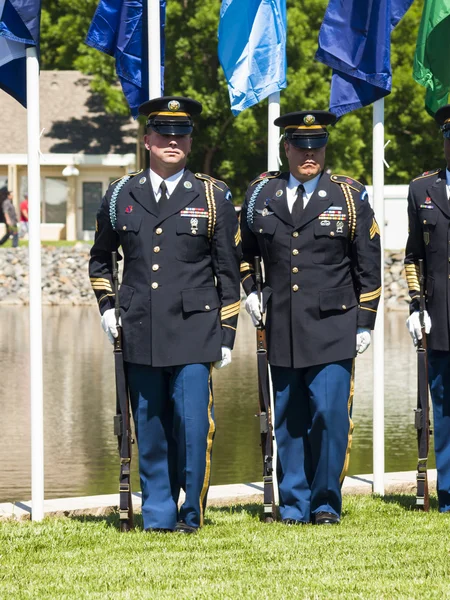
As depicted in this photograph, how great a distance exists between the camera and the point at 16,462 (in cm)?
1095

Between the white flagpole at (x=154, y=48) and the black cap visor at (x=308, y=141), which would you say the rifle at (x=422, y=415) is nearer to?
the black cap visor at (x=308, y=141)

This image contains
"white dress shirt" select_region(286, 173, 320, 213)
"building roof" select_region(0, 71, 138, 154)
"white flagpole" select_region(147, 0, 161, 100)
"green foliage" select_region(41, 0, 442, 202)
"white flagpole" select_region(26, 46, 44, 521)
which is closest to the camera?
"white dress shirt" select_region(286, 173, 320, 213)

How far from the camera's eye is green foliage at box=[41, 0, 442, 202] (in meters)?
39.3

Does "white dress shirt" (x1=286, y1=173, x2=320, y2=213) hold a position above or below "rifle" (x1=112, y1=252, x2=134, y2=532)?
above

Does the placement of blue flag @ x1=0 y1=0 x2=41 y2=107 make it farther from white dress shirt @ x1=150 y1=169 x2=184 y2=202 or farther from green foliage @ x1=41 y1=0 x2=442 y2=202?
green foliage @ x1=41 y1=0 x2=442 y2=202

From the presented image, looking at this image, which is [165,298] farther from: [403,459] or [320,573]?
[403,459]

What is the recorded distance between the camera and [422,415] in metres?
7.57

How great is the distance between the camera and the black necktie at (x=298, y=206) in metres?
7.32

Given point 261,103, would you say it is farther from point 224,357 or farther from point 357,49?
point 224,357

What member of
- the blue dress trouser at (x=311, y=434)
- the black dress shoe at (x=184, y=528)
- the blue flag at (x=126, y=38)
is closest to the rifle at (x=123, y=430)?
the black dress shoe at (x=184, y=528)

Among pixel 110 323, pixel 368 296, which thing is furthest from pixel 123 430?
pixel 368 296

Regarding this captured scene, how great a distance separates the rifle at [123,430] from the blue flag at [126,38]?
2.18m

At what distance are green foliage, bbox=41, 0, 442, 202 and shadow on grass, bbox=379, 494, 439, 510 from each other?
1164 inches

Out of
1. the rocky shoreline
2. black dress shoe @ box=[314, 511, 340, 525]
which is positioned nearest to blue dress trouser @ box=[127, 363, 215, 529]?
black dress shoe @ box=[314, 511, 340, 525]
